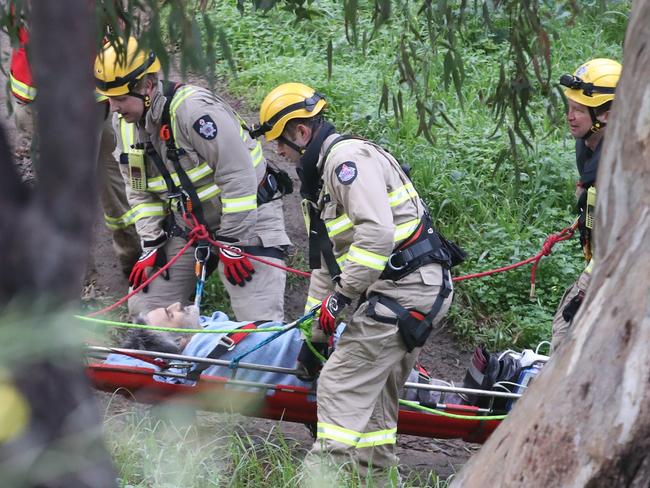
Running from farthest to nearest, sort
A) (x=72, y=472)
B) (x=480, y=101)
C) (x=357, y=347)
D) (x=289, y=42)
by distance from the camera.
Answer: (x=289, y=42) → (x=480, y=101) → (x=357, y=347) → (x=72, y=472)

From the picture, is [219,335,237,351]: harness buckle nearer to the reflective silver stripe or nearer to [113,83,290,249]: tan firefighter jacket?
[113,83,290,249]: tan firefighter jacket

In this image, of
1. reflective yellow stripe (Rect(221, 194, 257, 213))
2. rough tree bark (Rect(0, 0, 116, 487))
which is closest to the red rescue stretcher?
reflective yellow stripe (Rect(221, 194, 257, 213))

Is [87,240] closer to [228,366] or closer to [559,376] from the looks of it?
[559,376]

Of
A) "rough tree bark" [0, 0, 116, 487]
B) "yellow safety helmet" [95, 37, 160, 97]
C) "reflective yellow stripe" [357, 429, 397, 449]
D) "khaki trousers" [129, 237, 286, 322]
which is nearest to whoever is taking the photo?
"rough tree bark" [0, 0, 116, 487]

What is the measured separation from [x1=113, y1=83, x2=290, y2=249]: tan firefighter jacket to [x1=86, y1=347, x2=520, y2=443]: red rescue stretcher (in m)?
1.16

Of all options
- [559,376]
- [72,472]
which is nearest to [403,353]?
[559,376]

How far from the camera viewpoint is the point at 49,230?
1.08 m

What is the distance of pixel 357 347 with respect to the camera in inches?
191

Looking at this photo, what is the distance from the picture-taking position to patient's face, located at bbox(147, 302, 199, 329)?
5289 millimetres

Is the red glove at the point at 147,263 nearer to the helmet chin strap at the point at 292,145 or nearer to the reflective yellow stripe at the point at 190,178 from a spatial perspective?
the reflective yellow stripe at the point at 190,178

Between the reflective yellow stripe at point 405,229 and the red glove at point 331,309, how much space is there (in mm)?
395

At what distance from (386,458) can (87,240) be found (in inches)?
165

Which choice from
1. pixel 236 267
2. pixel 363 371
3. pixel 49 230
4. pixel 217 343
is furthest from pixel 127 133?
pixel 49 230

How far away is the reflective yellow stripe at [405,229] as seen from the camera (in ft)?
15.9
